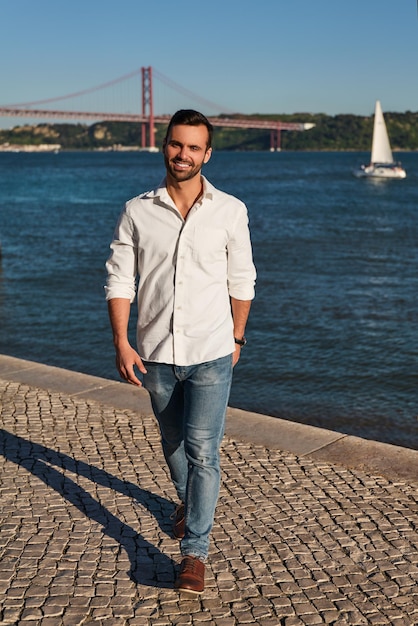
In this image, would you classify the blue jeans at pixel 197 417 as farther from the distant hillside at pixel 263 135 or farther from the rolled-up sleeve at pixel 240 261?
the distant hillside at pixel 263 135

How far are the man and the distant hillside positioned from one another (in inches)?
3839

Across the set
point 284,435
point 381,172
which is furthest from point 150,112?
point 284,435

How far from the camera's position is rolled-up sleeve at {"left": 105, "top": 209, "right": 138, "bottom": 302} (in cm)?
274

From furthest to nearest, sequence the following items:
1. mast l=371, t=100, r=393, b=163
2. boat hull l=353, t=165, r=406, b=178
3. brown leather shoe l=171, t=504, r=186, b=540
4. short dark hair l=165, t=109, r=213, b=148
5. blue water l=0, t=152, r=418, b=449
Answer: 1. boat hull l=353, t=165, r=406, b=178
2. mast l=371, t=100, r=393, b=163
3. blue water l=0, t=152, r=418, b=449
4. brown leather shoe l=171, t=504, r=186, b=540
5. short dark hair l=165, t=109, r=213, b=148

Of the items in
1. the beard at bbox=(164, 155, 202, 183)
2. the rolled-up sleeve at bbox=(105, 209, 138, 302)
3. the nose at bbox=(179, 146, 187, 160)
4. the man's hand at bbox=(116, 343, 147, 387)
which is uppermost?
the nose at bbox=(179, 146, 187, 160)

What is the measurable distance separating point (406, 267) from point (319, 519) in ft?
42.4

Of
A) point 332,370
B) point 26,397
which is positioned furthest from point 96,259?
point 26,397

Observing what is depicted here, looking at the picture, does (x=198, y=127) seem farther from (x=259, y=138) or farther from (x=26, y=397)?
(x=259, y=138)

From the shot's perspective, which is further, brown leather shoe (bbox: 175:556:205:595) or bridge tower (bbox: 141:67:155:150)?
bridge tower (bbox: 141:67:155:150)

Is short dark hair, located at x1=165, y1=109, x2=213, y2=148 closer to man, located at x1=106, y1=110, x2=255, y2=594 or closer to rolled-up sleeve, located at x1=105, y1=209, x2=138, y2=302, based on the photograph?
man, located at x1=106, y1=110, x2=255, y2=594

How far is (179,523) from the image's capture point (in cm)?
318

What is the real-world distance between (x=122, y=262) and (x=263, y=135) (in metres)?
141

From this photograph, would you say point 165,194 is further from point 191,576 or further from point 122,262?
point 191,576

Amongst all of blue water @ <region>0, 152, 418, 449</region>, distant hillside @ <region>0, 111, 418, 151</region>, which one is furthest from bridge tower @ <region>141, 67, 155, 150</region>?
blue water @ <region>0, 152, 418, 449</region>
